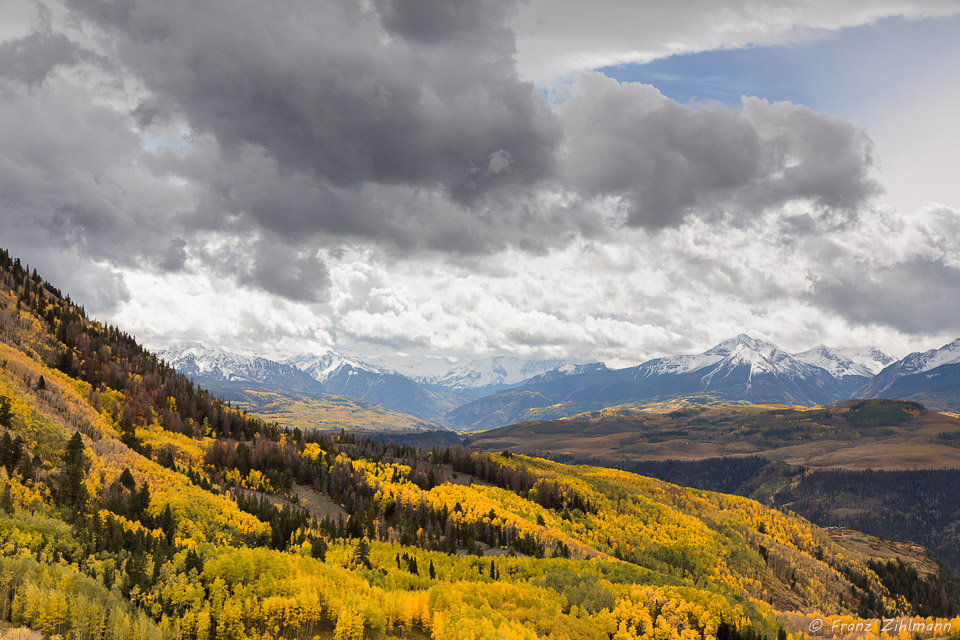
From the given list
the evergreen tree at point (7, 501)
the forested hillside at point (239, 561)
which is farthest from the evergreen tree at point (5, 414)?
the evergreen tree at point (7, 501)

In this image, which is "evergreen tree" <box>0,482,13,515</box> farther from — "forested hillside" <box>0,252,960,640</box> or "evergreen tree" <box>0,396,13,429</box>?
"evergreen tree" <box>0,396,13,429</box>

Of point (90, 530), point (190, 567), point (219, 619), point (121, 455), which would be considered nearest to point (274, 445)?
point (121, 455)

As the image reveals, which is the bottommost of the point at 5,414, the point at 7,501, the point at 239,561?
the point at 239,561

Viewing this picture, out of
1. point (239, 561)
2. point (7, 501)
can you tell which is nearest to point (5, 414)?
point (7, 501)

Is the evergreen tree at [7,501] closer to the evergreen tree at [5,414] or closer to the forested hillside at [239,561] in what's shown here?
the forested hillside at [239,561]

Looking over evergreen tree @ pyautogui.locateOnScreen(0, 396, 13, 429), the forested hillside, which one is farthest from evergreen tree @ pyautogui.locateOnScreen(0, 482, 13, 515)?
evergreen tree @ pyautogui.locateOnScreen(0, 396, 13, 429)

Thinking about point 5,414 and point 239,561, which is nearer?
point 239,561

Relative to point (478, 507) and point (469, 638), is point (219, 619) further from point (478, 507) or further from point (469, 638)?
point (478, 507)

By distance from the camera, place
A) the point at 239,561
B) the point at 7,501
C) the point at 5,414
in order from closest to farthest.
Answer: the point at 239,561 → the point at 7,501 → the point at 5,414

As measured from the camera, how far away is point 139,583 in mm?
51812

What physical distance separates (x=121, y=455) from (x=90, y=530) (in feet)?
177

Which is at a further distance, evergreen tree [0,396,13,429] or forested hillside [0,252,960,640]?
evergreen tree [0,396,13,429]

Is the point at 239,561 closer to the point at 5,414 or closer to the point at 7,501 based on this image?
the point at 7,501

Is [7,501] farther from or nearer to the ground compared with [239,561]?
farther from the ground
